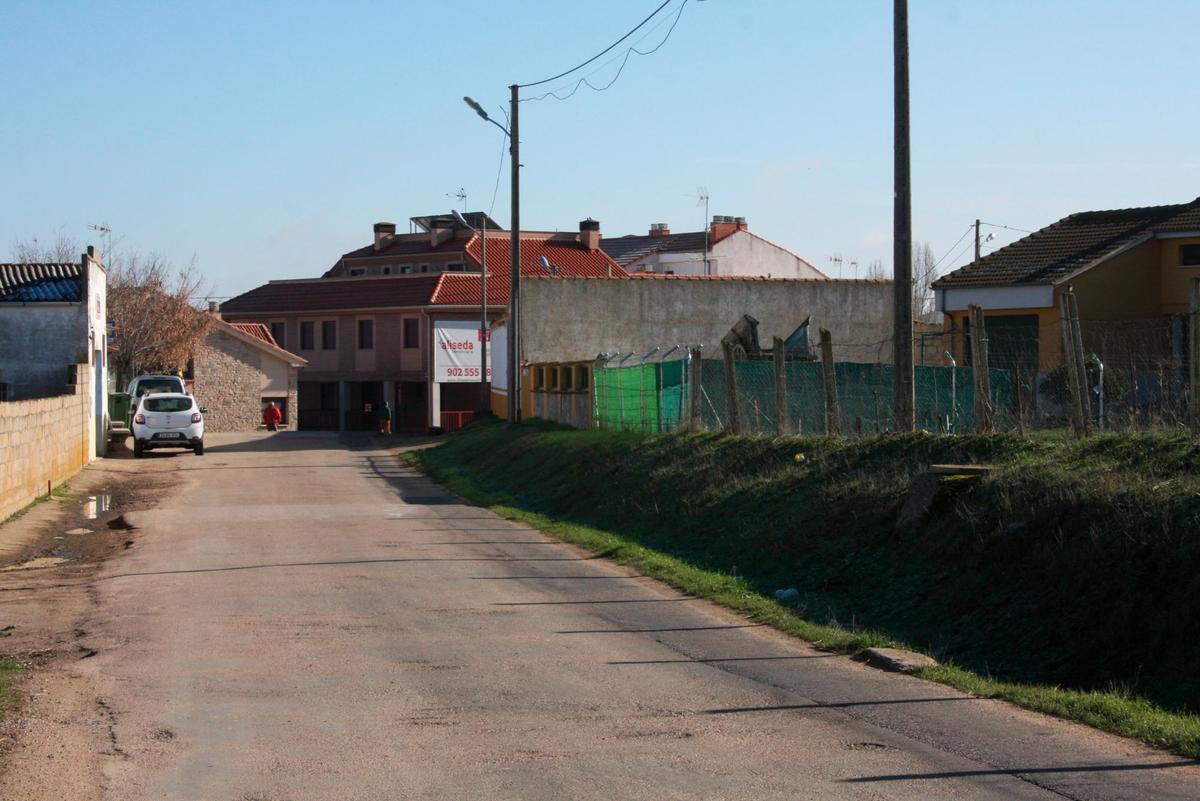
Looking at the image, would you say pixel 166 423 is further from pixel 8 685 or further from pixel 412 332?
pixel 412 332

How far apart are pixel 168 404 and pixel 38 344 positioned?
12.6 ft

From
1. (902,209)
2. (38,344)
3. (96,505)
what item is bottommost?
(96,505)

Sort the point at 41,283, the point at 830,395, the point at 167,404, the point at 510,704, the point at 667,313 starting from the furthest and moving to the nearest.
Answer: the point at 667,313 → the point at 167,404 → the point at 41,283 → the point at 830,395 → the point at 510,704

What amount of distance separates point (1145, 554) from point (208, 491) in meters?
19.9

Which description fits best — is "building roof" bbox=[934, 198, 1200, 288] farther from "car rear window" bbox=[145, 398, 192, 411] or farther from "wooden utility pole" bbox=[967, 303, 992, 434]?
"car rear window" bbox=[145, 398, 192, 411]

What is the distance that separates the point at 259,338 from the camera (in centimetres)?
6431

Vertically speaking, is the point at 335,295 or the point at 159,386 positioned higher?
the point at 335,295

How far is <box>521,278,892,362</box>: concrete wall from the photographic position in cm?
4462

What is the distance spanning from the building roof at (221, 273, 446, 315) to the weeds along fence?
3483cm

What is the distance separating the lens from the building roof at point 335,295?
65.0m

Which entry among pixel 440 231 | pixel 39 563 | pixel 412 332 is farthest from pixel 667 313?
pixel 440 231

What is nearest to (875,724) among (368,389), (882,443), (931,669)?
(931,669)

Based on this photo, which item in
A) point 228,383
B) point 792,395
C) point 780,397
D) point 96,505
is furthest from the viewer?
point 228,383

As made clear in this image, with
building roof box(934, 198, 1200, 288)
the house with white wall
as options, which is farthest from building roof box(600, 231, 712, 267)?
building roof box(934, 198, 1200, 288)
